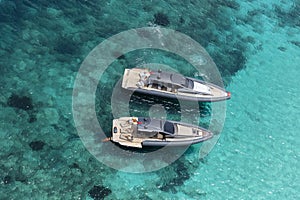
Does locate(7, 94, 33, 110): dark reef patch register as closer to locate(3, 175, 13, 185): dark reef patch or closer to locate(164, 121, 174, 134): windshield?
locate(3, 175, 13, 185): dark reef patch

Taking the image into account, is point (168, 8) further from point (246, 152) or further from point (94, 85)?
point (246, 152)

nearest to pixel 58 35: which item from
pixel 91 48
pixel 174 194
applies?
pixel 91 48

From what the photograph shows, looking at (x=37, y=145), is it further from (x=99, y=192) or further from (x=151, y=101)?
(x=151, y=101)

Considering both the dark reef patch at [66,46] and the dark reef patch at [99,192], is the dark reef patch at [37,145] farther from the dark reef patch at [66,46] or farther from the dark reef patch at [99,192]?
the dark reef patch at [66,46]

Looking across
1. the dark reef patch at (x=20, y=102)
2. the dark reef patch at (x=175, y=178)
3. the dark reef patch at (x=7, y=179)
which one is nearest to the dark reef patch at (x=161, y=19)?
the dark reef patch at (x=20, y=102)

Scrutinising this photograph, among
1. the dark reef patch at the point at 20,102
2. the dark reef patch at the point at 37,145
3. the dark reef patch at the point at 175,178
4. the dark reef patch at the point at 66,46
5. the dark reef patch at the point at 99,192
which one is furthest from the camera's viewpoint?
the dark reef patch at the point at 66,46

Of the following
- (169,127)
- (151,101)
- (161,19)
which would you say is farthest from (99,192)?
(161,19)

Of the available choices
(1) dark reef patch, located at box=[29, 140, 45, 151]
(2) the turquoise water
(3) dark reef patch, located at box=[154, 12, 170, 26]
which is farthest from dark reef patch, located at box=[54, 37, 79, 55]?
(1) dark reef patch, located at box=[29, 140, 45, 151]
